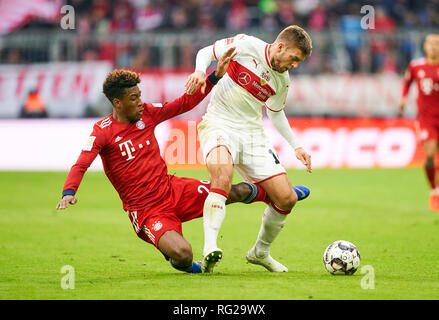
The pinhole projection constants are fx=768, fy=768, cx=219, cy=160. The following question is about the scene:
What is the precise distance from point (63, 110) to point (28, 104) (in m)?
0.87

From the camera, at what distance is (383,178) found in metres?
17.2

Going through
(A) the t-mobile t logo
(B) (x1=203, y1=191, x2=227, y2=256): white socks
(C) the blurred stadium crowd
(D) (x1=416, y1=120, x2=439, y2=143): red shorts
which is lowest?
(B) (x1=203, y1=191, x2=227, y2=256): white socks

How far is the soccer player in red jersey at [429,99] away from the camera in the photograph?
12.6 m

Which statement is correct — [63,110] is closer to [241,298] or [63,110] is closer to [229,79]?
[229,79]

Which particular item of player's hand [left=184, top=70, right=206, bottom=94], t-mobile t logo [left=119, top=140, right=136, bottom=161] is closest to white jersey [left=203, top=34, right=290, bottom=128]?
player's hand [left=184, top=70, right=206, bottom=94]

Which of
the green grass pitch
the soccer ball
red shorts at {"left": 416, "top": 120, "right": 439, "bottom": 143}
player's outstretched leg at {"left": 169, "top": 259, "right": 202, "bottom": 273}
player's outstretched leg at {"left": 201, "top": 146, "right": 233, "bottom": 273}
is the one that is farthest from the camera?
red shorts at {"left": 416, "top": 120, "right": 439, "bottom": 143}

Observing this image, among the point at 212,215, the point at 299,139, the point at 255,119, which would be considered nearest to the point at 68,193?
the point at 212,215

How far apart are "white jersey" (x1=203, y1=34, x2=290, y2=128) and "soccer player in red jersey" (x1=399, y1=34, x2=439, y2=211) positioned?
589 centimetres

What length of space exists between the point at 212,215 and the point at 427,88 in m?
7.39

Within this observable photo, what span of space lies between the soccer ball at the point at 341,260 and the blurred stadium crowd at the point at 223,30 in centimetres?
1296

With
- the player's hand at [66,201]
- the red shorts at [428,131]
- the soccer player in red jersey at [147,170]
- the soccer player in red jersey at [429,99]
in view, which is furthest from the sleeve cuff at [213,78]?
the red shorts at [428,131]

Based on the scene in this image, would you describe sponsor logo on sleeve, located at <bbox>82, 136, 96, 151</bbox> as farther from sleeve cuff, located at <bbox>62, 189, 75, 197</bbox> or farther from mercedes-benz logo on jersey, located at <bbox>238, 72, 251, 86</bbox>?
mercedes-benz logo on jersey, located at <bbox>238, 72, 251, 86</bbox>

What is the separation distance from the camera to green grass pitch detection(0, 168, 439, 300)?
6012 mm

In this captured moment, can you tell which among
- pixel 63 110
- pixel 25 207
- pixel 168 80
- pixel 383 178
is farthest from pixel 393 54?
pixel 25 207
